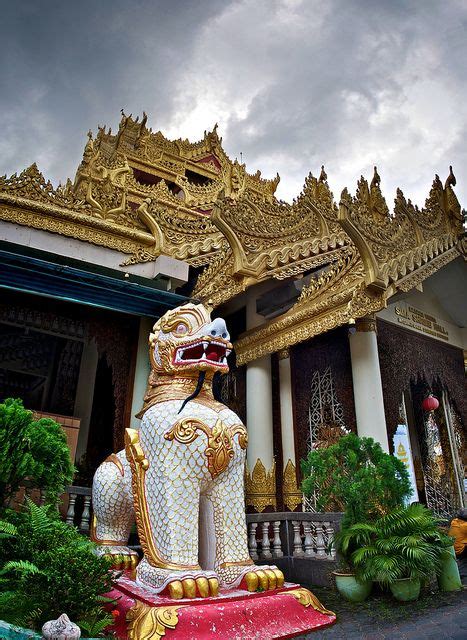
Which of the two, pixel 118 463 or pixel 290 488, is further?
pixel 290 488

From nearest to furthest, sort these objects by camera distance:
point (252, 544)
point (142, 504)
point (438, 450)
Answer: point (142, 504) → point (252, 544) → point (438, 450)

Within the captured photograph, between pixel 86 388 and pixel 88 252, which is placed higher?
pixel 88 252

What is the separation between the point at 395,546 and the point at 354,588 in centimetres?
45

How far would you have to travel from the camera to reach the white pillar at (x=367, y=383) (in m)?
5.05

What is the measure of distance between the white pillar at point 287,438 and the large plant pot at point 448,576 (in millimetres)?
2431

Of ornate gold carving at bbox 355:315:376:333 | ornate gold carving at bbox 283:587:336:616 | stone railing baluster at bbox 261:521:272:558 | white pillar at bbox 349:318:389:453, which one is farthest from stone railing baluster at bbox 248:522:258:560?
ornate gold carving at bbox 355:315:376:333

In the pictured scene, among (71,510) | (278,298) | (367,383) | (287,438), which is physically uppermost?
(278,298)

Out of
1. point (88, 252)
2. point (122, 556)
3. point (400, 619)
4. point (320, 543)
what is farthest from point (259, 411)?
point (400, 619)

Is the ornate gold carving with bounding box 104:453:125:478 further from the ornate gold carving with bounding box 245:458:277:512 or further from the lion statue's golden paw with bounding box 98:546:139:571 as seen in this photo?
the ornate gold carving with bounding box 245:458:277:512

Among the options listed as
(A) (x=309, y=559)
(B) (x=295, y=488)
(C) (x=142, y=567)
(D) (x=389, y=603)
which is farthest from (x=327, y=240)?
(C) (x=142, y=567)

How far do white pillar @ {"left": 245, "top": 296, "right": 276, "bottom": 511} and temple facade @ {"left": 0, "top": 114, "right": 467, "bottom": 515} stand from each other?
0.02 m

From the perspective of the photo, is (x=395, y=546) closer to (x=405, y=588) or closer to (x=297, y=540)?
(x=405, y=588)

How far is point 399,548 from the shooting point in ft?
10.5

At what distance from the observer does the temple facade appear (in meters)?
5.20
